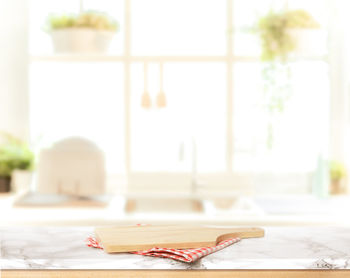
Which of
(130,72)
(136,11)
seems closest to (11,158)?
(130,72)

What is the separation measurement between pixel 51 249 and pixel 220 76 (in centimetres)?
227

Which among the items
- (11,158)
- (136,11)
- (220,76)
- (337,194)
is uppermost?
(136,11)

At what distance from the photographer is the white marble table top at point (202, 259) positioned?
1110mm

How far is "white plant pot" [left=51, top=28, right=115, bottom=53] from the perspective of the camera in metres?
3.03

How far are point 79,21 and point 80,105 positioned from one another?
524 mm

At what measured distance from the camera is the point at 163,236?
1.26 meters

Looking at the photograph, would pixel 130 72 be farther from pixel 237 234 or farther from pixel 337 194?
pixel 237 234

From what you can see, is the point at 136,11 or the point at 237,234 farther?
the point at 136,11

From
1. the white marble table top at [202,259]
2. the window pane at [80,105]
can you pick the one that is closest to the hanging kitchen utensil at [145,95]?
the window pane at [80,105]

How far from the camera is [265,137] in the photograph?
3.36m

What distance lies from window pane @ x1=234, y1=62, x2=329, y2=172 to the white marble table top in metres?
1.93

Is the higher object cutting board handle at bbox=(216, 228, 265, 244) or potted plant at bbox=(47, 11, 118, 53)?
potted plant at bbox=(47, 11, 118, 53)

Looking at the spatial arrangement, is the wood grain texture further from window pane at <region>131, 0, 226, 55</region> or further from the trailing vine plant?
window pane at <region>131, 0, 226, 55</region>

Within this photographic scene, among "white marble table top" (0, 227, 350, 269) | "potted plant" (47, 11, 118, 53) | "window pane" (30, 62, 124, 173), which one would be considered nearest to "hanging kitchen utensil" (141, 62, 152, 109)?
"window pane" (30, 62, 124, 173)
